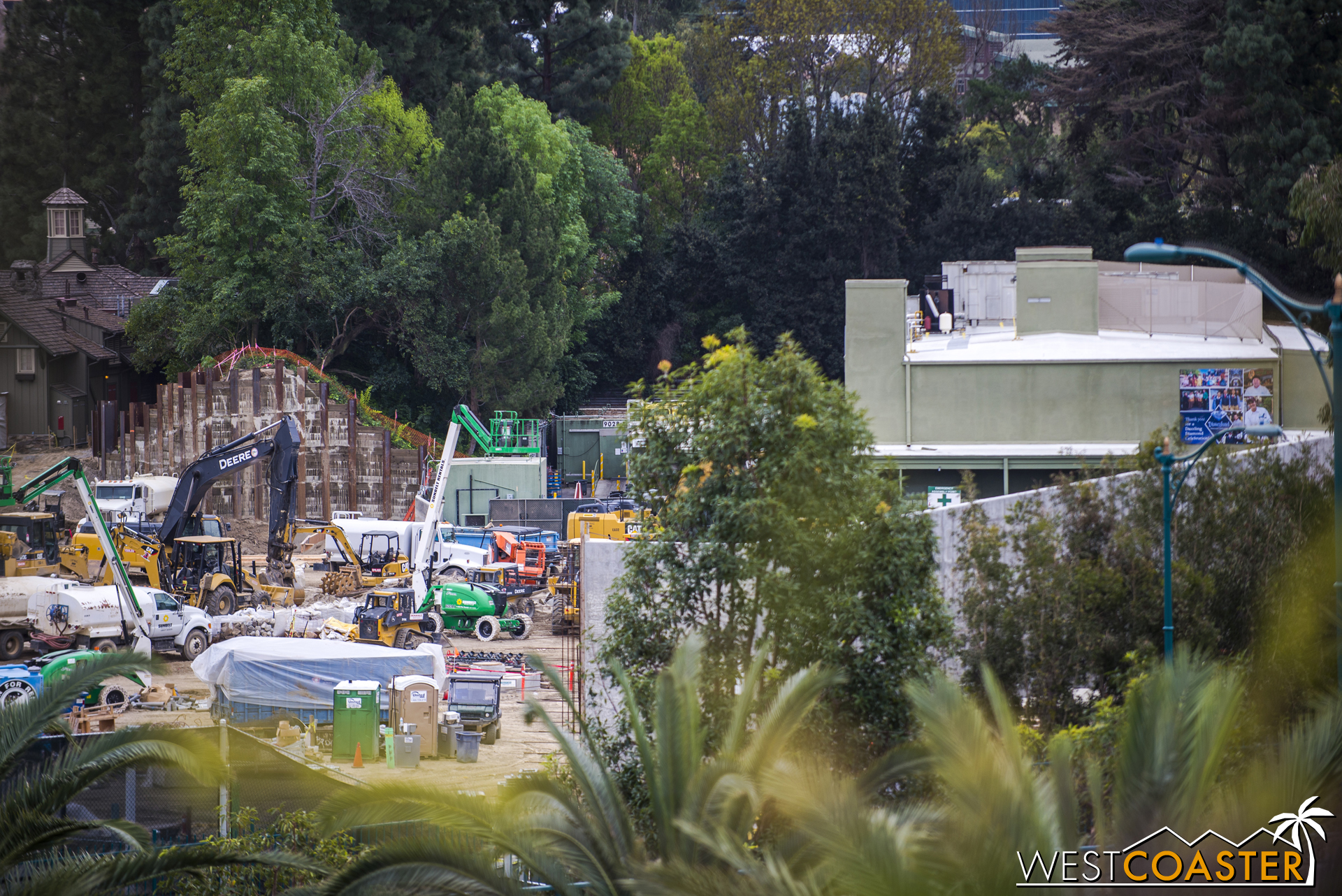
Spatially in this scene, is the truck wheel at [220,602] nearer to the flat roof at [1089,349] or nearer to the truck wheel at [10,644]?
the truck wheel at [10,644]

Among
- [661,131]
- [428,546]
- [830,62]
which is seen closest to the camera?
[428,546]

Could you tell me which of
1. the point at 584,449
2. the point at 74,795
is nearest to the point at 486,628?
the point at 74,795

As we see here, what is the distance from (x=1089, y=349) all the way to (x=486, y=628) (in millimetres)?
17958

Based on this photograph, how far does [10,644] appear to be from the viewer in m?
32.8

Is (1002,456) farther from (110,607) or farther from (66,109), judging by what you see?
(66,109)

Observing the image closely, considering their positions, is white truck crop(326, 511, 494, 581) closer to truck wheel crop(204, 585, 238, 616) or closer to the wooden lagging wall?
truck wheel crop(204, 585, 238, 616)

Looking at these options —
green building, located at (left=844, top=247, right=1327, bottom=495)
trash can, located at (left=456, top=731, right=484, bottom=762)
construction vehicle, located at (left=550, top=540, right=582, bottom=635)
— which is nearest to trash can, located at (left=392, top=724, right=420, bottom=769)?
trash can, located at (left=456, top=731, right=484, bottom=762)

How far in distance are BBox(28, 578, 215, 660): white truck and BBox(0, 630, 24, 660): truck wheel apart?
1.84ft

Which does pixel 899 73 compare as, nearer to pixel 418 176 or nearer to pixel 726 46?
pixel 726 46

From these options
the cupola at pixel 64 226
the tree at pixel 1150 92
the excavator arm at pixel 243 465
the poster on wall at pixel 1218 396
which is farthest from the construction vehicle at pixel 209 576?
the cupola at pixel 64 226

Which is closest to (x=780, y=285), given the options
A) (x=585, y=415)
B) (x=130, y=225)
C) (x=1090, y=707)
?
(x=585, y=415)

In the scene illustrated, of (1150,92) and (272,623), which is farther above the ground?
(1150,92)

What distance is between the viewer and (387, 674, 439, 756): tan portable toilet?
1003 inches

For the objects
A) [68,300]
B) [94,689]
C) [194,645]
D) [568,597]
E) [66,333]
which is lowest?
[194,645]
